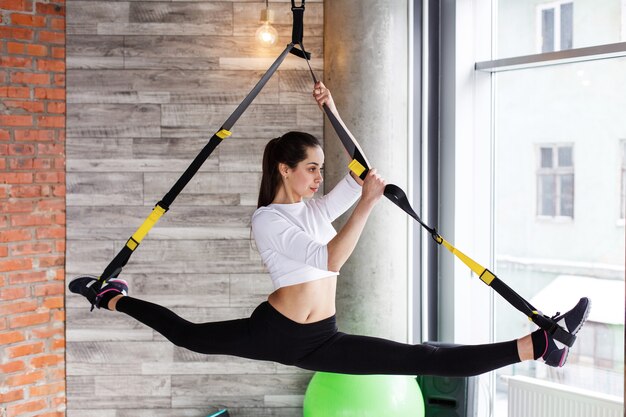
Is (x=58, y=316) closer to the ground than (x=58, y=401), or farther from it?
farther from it

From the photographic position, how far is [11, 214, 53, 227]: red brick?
13.8ft

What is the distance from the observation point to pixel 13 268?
4203 mm

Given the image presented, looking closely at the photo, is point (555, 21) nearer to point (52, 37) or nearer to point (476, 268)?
point (476, 268)

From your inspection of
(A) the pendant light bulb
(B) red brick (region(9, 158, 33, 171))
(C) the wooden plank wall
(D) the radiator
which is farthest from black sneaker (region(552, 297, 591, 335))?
(B) red brick (region(9, 158, 33, 171))

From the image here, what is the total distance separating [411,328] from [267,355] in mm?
1767

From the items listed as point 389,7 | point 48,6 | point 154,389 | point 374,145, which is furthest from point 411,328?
point 48,6

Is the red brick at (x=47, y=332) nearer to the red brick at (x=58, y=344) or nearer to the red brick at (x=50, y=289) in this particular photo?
the red brick at (x=58, y=344)

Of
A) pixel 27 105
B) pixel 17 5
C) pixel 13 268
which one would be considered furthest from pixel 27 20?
pixel 13 268

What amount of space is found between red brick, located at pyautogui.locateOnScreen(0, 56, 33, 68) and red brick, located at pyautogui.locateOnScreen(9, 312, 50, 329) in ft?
4.81

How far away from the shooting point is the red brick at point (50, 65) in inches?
168

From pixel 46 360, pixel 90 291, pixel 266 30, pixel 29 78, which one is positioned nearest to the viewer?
pixel 90 291

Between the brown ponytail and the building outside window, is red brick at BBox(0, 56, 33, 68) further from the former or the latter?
the building outside window

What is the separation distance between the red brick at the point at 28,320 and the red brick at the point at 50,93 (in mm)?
1298

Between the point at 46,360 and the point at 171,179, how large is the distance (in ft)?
4.35
